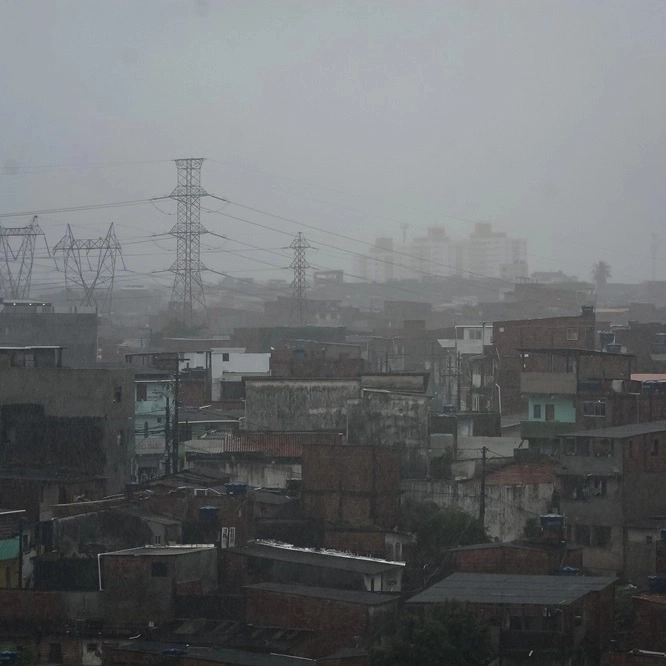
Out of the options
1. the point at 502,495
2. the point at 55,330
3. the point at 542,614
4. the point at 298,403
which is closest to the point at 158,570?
the point at 542,614

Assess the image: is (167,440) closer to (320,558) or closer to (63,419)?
(63,419)

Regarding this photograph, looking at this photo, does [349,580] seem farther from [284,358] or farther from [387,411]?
[284,358]

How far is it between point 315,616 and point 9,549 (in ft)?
13.2

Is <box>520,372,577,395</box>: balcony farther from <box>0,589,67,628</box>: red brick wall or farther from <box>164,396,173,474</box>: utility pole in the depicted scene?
<box>0,589,67,628</box>: red brick wall

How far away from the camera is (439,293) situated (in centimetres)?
8531

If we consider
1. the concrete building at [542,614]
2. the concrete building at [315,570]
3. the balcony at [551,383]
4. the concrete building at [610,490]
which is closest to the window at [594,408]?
the balcony at [551,383]

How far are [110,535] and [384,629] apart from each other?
4024mm

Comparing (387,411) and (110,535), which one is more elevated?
(387,411)

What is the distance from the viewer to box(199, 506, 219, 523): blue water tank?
16375 millimetres

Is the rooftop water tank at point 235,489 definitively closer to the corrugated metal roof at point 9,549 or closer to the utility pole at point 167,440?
the corrugated metal roof at point 9,549

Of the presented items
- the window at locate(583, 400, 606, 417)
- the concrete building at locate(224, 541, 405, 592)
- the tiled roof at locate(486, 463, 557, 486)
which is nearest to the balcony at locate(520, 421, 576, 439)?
the window at locate(583, 400, 606, 417)

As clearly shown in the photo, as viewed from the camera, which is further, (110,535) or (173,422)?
(173,422)

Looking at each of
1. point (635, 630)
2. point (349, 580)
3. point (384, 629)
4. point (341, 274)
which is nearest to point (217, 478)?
point (349, 580)

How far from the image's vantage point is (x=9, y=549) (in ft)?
50.8
